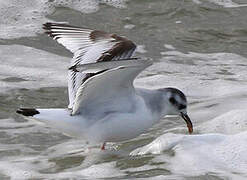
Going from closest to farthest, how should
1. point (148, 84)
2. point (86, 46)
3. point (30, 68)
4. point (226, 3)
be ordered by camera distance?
point (86, 46) < point (148, 84) < point (30, 68) < point (226, 3)

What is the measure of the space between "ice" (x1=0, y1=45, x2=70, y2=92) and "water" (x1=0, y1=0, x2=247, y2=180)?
0.01 metres

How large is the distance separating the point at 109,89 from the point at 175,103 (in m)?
0.86

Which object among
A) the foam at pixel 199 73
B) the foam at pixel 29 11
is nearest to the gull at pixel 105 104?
A: the foam at pixel 199 73

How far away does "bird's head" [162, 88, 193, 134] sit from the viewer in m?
7.12

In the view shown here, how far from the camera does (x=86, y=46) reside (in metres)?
6.98

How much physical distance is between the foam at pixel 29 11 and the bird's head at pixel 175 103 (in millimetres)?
3327

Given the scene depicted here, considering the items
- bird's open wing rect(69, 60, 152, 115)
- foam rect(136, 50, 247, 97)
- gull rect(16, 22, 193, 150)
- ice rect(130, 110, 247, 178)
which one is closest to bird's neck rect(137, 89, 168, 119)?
gull rect(16, 22, 193, 150)

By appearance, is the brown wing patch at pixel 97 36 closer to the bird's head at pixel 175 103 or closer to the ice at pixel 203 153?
the bird's head at pixel 175 103

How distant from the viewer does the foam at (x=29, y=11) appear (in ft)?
33.1

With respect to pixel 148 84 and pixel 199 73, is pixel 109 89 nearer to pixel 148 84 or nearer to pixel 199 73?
pixel 148 84

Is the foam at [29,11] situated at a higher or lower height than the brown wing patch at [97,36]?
lower

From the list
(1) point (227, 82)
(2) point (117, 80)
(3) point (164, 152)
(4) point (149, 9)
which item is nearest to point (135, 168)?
(3) point (164, 152)

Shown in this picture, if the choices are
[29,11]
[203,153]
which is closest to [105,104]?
[203,153]

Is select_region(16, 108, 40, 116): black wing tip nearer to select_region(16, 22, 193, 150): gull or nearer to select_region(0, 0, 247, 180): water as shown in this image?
select_region(16, 22, 193, 150): gull
